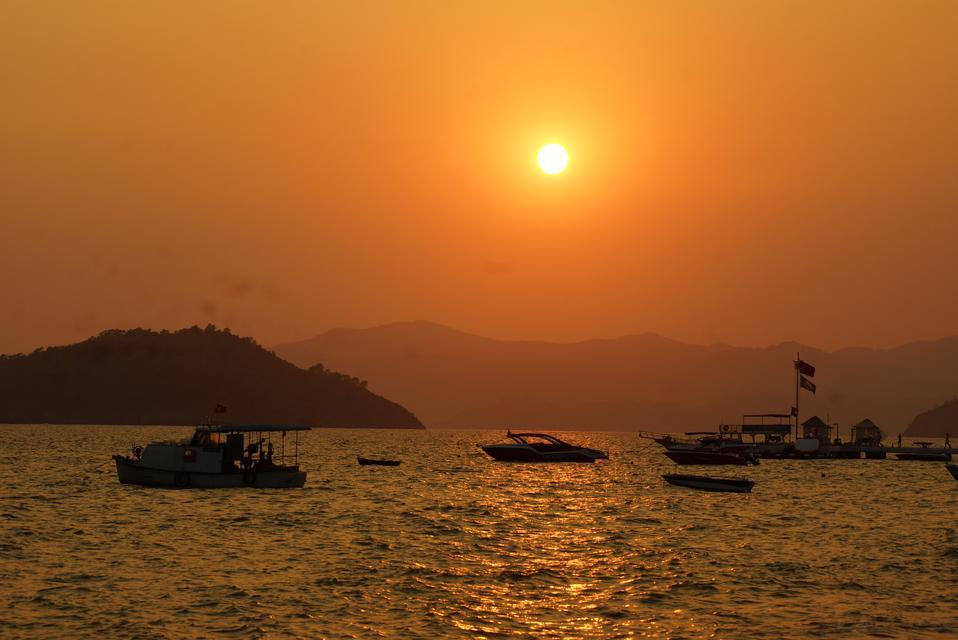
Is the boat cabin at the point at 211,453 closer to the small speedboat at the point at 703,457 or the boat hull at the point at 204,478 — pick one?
the boat hull at the point at 204,478

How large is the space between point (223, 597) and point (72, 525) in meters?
26.4

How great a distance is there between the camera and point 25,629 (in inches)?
1313

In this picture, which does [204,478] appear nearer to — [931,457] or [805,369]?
[805,369]

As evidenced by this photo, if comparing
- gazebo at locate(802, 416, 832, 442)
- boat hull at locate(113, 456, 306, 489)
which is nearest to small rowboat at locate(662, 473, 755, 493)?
boat hull at locate(113, 456, 306, 489)

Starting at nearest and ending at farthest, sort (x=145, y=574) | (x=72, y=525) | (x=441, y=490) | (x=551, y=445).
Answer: (x=145, y=574), (x=72, y=525), (x=441, y=490), (x=551, y=445)

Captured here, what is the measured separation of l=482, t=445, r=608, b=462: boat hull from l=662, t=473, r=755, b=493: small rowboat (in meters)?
48.5

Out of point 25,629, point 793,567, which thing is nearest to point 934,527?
point 793,567

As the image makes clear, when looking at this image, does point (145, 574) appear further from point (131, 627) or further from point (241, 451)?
point (241, 451)

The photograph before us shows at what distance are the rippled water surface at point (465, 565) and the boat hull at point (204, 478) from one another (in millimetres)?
1150

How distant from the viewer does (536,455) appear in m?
150

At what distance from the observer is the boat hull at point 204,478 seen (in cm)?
7900

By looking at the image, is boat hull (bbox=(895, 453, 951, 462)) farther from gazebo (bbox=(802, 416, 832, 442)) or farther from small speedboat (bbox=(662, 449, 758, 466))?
small speedboat (bbox=(662, 449, 758, 466))

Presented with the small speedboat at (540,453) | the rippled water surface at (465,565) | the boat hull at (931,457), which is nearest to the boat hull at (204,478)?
the rippled water surface at (465,565)

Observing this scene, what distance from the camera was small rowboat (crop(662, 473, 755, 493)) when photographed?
308ft
